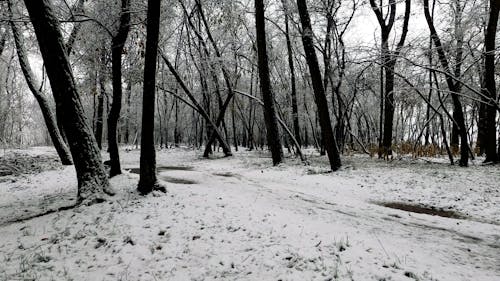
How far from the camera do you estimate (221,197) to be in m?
7.15

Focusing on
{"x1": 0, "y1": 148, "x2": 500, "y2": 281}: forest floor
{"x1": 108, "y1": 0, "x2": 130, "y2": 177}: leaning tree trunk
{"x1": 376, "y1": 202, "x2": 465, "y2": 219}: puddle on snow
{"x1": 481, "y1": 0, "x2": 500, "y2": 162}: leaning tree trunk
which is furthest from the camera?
{"x1": 481, "y1": 0, "x2": 500, "y2": 162}: leaning tree trunk

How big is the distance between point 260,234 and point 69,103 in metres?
4.95

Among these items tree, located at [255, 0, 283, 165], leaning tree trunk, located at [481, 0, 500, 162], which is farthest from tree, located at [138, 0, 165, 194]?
leaning tree trunk, located at [481, 0, 500, 162]

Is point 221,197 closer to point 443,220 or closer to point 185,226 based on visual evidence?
point 185,226

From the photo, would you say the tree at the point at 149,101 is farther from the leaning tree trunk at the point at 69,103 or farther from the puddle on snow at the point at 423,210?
the puddle on snow at the point at 423,210

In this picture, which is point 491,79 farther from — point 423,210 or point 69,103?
point 69,103

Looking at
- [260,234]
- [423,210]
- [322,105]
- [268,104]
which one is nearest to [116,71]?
[268,104]

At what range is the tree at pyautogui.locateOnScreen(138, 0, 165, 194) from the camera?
6.95 meters

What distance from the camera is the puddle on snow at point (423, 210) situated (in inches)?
251

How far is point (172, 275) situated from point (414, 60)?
1041cm

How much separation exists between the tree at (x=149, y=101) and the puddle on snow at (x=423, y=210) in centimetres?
539

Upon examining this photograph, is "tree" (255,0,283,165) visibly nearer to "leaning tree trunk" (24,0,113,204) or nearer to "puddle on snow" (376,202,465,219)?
"puddle on snow" (376,202,465,219)

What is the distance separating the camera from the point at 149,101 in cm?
710

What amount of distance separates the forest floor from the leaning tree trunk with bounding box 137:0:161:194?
50cm
